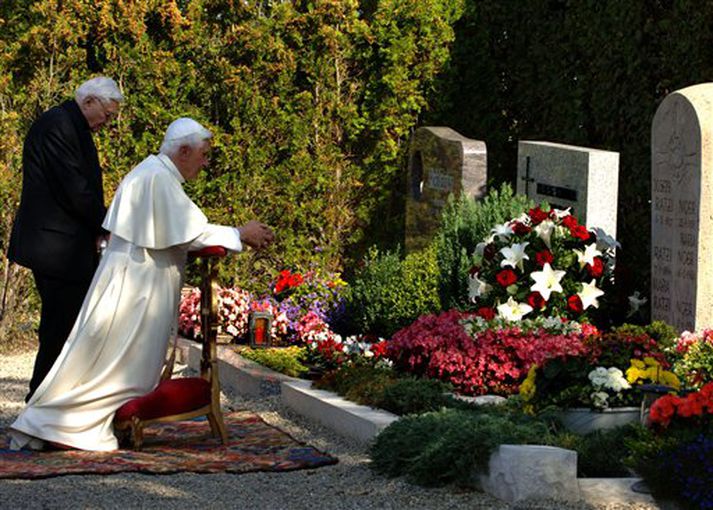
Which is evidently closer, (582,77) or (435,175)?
(582,77)


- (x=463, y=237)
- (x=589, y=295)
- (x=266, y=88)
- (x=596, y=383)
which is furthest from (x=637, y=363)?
(x=266, y=88)

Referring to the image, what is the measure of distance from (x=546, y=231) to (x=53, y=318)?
3.44 meters

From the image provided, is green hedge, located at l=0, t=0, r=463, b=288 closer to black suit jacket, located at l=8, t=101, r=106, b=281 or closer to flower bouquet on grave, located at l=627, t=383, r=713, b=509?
black suit jacket, located at l=8, t=101, r=106, b=281

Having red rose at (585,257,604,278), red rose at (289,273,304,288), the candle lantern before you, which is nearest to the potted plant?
red rose at (585,257,604,278)

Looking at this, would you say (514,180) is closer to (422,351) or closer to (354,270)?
(354,270)

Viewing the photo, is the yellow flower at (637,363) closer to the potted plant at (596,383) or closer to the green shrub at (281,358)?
the potted plant at (596,383)

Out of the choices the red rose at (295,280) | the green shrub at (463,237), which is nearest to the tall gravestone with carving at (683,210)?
the green shrub at (463,237)

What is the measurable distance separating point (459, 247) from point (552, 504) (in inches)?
205

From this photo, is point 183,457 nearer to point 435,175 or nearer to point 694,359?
Answer: point 694,359

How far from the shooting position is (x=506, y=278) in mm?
10078

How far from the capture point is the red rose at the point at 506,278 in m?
10.1

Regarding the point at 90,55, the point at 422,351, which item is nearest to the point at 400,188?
the point at 90,55

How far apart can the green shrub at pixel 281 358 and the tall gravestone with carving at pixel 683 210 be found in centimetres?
244

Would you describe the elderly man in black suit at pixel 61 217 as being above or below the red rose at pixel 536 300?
above
